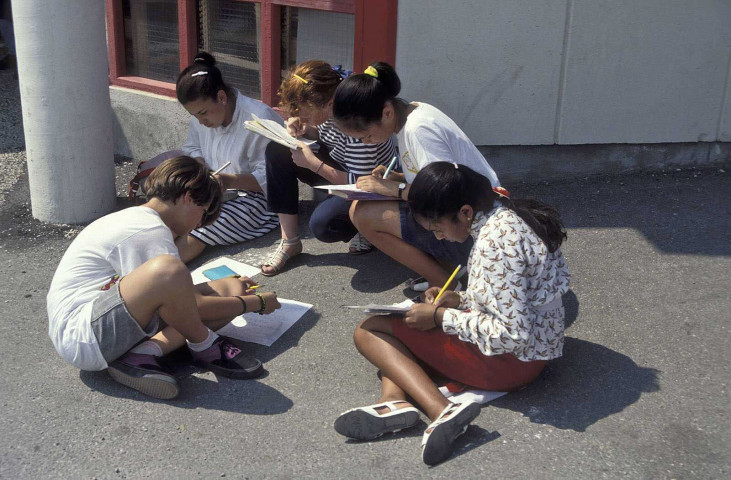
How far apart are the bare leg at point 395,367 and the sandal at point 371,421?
0.25 ft

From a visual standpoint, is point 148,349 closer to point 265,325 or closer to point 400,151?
point 265,325

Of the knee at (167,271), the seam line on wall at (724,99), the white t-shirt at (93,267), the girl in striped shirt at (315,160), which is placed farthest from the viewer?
the seam line on wall at (724,99)

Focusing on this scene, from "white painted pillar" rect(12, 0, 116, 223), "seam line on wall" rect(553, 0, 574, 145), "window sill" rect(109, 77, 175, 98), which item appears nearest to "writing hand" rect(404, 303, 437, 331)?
"seam line on wall" rect(553, 0, 574, 145)

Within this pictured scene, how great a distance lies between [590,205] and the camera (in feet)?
15.8

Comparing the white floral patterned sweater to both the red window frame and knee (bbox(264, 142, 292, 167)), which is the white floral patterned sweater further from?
the red window frame

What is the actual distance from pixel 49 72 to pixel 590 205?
333 cm

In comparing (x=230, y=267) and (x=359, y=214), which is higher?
(x=359, y=214)

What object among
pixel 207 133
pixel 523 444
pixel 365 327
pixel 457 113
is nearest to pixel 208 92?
pixel 207 133

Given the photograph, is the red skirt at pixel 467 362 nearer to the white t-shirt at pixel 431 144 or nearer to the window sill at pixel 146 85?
the white t-shirt at pixel 431 144

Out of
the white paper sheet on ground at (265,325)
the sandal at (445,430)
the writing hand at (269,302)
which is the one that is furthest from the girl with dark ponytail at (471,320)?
the white paper sheet on ground at (265,325)

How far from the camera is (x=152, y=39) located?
19.9 feet

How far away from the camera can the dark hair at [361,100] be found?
3.46m

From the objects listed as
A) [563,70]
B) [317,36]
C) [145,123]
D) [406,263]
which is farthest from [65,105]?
[563,70]

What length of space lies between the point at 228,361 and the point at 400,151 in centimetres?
121
